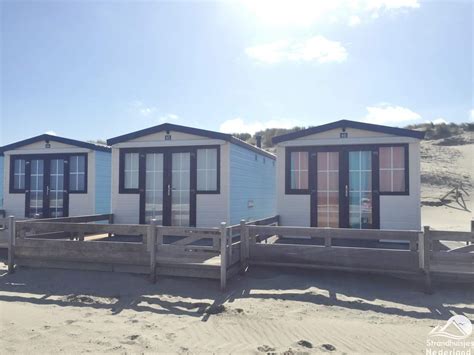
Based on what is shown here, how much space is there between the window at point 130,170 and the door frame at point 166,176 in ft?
0.34

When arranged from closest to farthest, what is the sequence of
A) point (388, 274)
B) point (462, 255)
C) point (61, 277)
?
point (462, 255), point (388, 274), point (61, 277)

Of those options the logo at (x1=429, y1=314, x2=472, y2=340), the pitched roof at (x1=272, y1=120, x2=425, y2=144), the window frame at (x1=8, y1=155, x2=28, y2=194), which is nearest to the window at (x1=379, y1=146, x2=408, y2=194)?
the pitched roof at (x1=272, y1=120, x2=425, y2=144)

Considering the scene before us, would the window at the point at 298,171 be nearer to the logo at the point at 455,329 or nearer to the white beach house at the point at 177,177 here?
the white beach house at the point at 177,177

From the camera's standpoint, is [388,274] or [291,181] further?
[291,181]

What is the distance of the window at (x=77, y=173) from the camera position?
11.6 meters

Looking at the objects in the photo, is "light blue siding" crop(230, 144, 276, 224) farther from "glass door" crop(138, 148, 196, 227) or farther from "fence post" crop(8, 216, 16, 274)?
"fence post" crop(8, 216, 16, 274)

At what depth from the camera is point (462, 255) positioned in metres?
6.02

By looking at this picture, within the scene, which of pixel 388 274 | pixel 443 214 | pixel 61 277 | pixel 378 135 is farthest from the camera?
pixel 443 214

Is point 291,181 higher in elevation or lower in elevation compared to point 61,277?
higher

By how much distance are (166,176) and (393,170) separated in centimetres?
542

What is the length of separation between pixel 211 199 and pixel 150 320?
5106 mm

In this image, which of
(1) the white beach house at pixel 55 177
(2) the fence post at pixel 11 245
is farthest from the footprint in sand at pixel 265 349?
(1) the white beach house at pixel 55 177

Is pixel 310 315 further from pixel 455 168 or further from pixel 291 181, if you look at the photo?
pixel 455 168

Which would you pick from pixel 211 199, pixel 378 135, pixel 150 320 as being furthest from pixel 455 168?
pixel 150 320
